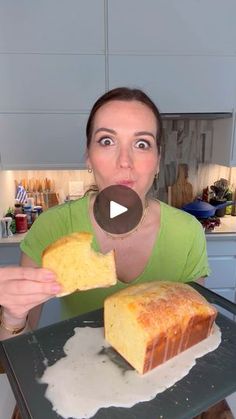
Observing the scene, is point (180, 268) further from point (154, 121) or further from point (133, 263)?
point (154, 121)

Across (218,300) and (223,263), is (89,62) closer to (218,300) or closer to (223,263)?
(223,263)

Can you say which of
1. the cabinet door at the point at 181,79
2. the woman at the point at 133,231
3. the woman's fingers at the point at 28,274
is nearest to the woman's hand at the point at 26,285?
the woman's fingers at the point at 28,274

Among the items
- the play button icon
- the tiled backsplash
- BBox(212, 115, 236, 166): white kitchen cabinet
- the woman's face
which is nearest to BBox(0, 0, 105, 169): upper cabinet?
the tiled backsplash

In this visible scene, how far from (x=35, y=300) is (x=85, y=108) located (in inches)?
59.9

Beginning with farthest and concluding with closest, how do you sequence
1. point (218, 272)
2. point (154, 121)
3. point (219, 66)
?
1. point (218, 272)
2. point (219, 66)
3. point (154, 121)

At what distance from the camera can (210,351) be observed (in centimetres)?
58

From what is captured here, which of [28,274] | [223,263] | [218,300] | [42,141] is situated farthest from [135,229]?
[223,263]

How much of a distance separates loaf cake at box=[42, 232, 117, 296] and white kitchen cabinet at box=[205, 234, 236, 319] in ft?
4.86

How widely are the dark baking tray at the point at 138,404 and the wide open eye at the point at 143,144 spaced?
1.36 ft

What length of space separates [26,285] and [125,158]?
402 mm

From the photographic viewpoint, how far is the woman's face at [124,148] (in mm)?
798

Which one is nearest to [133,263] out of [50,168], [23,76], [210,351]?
[210,351]

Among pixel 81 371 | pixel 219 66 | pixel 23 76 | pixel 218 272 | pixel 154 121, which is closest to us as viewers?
pixel 81 371

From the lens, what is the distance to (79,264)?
55 centimetres
